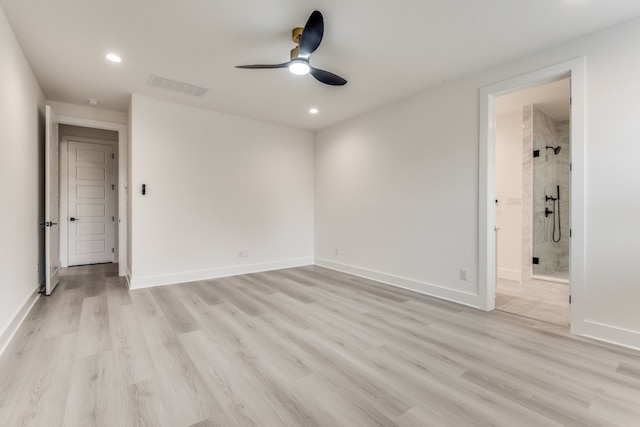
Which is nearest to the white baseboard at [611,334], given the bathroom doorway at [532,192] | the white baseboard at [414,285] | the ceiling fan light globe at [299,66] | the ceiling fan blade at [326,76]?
the white baseboard at [414,285]

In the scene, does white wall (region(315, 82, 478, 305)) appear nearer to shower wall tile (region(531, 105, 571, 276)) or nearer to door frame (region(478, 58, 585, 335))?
door frame (region(478, 58, 585, 335))

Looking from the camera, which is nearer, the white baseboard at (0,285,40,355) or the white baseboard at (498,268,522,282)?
the white baseboard at (0,285,40,355)

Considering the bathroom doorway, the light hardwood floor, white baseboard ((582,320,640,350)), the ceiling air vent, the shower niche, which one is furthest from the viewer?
the shower niche

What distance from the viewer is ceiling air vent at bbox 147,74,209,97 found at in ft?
11.9

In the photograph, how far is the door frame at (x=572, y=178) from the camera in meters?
2.66

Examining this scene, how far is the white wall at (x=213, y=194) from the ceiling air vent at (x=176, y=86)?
0.56 meters

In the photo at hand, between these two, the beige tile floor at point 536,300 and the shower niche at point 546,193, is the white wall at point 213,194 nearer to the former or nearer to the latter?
the beige tile floor at point 536,300

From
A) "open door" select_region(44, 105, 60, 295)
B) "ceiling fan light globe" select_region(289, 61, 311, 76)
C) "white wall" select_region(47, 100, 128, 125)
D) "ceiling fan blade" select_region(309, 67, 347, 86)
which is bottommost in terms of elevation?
"open door" select_region(44, 105, 60, 295)

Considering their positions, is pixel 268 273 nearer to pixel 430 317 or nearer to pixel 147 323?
pixel 147 323

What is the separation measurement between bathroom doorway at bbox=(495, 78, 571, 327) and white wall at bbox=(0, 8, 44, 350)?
5.61 meters

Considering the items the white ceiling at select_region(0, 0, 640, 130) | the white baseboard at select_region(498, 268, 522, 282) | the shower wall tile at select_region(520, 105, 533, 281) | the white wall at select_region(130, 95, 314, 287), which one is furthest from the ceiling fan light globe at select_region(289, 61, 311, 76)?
the white baseboard at select_region(498, 268, 522, 282)

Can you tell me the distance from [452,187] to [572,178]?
1.15 meters

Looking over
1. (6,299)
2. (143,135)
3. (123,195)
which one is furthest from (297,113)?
(6,299)

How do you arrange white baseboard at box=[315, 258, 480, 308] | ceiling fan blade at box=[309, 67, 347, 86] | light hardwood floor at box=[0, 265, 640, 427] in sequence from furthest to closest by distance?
1. white baseboard at box=[315, 258, 480, 308]
2. ceiling fan blade at box=[309, 67, 347, 86]
3. light hardwood floor at box=[0, 265, 640, 427]
